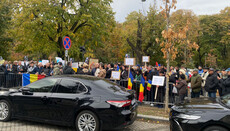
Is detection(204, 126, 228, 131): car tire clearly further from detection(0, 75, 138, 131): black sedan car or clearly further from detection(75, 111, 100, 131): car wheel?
detection(75, 111, 100, 131): car wheel

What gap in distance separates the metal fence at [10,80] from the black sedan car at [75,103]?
575 cm

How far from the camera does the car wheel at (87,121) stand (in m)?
5.11

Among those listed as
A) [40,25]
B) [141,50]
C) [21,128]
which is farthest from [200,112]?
[141,50]

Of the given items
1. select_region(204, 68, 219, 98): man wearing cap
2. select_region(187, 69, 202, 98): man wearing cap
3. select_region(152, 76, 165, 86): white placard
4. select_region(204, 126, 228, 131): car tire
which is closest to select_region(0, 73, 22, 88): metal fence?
select_region(152, 76, 165, 86): white placard

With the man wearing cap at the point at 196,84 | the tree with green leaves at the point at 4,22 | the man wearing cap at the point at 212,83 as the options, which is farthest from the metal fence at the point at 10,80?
the tree with green leaves at the point at 4,22

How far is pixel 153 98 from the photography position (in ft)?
30.4

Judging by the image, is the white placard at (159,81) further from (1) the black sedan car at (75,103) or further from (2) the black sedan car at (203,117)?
(2) the black sedan car at (203,117)

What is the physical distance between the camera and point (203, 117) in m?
4.32

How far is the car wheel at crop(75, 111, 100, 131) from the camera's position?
16.8ft

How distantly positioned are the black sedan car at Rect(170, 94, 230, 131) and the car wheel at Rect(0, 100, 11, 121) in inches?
196

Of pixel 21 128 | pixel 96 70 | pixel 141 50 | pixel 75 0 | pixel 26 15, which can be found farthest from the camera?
pixel 141 50

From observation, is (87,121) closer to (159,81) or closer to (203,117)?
(203,117)

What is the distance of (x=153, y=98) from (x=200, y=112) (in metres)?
4.81

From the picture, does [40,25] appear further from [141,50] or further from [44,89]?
[141,50]
